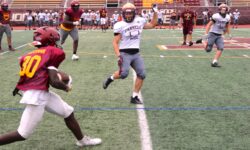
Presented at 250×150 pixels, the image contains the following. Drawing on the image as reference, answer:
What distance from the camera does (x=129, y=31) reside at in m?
6.74

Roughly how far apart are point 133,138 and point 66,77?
1.47 metres

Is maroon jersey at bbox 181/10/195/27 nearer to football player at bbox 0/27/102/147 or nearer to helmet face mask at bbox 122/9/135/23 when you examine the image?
helmet face mask at bbox 122/9/135/23

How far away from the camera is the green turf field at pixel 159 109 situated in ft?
16.0

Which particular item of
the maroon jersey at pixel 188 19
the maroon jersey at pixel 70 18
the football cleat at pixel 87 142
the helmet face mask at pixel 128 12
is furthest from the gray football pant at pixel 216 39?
the football cleat at pixel 87 142

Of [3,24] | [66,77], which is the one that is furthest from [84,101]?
[3,24]

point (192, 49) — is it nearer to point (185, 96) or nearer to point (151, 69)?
point (151, 69)

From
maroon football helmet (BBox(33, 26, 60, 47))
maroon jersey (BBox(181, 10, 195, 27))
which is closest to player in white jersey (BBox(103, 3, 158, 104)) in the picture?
maroon football helmet (BBox(33, 26, 60, 47))

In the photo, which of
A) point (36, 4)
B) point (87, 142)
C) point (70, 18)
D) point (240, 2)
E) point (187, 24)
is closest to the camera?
point (87, 142)

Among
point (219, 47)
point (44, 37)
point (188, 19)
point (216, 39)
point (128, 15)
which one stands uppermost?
point (128, 15)

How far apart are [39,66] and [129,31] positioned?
10.0ft

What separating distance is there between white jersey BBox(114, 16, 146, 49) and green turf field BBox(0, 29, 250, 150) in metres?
1.03

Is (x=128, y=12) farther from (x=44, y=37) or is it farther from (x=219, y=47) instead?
(x=219, y=47)

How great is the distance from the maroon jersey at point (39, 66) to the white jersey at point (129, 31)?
113 inches

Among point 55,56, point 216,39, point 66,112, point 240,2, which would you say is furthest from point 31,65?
point 240,2
